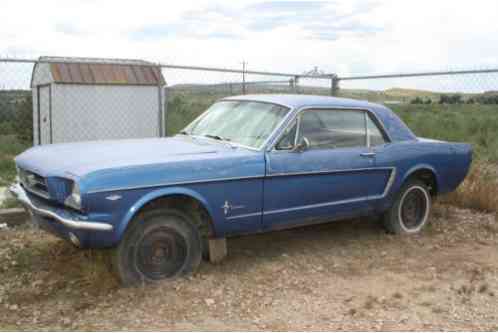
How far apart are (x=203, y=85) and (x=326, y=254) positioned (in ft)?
13.3

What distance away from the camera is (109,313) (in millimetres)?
4047

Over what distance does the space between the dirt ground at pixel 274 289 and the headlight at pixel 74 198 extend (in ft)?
2.11

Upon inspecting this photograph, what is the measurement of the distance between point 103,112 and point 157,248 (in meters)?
4.79

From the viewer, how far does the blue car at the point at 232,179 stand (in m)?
4.20

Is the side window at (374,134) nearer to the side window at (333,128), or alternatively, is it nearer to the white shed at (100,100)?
the side window at (333,128)

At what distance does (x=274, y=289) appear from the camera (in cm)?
462

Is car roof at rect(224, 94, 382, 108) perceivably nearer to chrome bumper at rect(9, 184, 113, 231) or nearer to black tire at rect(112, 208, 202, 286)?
black tire at rect(112, 208, 202, 286)

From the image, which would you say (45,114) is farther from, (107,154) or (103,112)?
(107,154)

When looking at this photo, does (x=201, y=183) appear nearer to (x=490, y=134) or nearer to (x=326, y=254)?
(x=326, y=254)

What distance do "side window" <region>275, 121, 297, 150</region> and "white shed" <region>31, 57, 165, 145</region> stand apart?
11.7ft

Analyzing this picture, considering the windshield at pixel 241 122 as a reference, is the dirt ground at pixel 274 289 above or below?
below

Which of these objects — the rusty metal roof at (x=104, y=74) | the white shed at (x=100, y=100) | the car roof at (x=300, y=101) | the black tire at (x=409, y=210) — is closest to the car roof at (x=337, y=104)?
the car roof at (x=300, y=101)

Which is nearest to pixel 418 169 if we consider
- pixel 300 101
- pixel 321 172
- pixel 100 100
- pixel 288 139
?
pixel 321 172

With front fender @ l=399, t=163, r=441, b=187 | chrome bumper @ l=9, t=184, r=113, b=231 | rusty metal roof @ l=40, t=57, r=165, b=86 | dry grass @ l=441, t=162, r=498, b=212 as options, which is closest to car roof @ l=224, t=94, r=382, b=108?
front fender @ l=399, t=163, r=441, b=187
